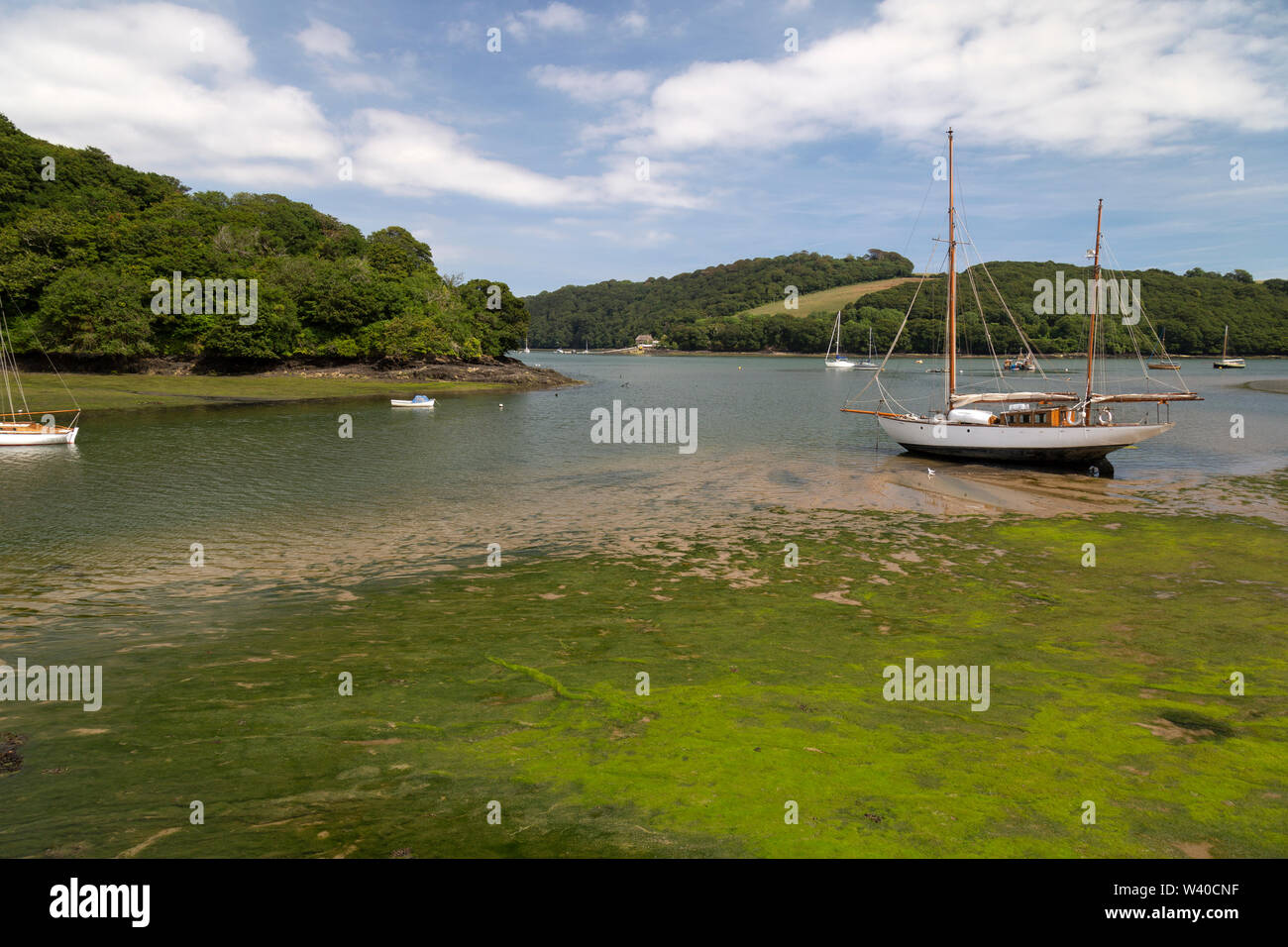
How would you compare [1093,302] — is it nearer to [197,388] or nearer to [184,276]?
[197,388]

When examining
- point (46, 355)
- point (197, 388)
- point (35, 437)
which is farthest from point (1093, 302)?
point (46, 355)

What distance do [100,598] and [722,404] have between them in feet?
245

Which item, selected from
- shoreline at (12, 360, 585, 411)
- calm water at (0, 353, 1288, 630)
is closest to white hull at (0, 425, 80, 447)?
calm water at (0, 353, 1288, 630)

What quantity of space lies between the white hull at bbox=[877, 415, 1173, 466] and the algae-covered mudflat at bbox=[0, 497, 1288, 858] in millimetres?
19757

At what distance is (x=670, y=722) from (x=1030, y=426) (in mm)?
35637

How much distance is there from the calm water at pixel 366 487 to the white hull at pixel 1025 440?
1.62 metres

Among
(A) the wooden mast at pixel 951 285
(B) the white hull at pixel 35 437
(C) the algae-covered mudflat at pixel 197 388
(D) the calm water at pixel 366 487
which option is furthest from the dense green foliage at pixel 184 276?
(A) the wooden mast at pixel 951 285

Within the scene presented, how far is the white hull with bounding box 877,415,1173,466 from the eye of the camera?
124ft

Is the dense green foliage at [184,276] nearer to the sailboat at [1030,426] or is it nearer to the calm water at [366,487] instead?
the calm water at [366,487]

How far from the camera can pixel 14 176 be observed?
395 ft

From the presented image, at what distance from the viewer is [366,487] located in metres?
33.9

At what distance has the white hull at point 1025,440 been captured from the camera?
124 ft

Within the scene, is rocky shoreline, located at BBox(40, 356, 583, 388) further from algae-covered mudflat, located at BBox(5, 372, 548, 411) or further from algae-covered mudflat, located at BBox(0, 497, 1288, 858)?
algae-covered mudflat, located at BBox(0, 497, 1288, 858)
